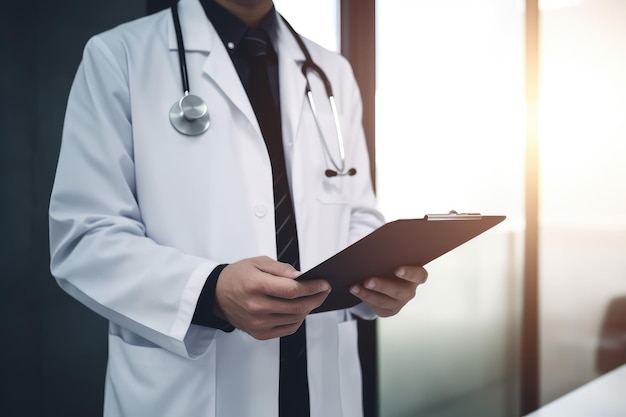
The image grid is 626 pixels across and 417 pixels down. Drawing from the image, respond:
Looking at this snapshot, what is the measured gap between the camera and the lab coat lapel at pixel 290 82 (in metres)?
0.97

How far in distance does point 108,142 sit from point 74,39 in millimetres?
445

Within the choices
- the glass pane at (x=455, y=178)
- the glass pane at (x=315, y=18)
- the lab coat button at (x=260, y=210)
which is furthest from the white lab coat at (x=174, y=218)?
the glass pane at (x=455, y=178)

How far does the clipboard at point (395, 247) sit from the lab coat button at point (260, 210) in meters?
0.21

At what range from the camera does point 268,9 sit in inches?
40.8

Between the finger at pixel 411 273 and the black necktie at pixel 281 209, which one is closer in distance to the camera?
the finger at pixel 411 273

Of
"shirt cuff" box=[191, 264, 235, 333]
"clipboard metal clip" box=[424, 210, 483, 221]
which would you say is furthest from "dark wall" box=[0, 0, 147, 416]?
"clipboard metal clip" box=[424, 210, 483, 221]

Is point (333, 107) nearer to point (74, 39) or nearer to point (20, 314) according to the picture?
point (74, 39)

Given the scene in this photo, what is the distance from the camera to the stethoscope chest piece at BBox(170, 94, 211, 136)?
84 cm

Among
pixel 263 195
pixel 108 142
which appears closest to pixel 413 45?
pixel 263 195

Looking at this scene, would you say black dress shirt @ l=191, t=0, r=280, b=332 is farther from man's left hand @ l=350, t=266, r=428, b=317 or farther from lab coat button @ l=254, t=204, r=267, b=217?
man's left hand @ l=350, t=266, r=428, b=317

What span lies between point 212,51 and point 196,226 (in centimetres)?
34

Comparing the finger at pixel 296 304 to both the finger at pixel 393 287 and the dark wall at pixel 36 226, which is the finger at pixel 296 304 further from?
the dark wall at pixel 36 226

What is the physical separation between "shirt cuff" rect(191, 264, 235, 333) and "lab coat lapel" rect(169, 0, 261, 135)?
0.98 feet

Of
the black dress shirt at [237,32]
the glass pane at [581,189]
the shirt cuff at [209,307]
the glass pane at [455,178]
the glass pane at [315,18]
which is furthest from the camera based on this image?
the glass pane at [581,189]
